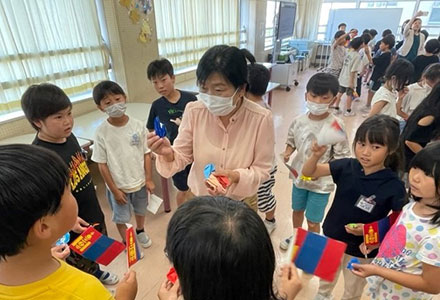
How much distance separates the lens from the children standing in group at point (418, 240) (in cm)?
88

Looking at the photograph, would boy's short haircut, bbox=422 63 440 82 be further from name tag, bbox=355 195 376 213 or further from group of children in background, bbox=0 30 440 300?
name tag, bbox=355 195 376 213

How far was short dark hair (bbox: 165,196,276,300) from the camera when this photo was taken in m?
0.50

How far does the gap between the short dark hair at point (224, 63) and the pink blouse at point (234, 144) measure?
166 millimetres

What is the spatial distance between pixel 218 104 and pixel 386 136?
28.0 inches

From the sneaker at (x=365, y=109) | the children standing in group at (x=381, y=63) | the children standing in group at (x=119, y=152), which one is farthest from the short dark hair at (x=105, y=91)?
the sneaker at (x=365, y=109)

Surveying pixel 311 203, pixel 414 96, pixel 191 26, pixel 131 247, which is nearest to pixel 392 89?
pixel 414 96

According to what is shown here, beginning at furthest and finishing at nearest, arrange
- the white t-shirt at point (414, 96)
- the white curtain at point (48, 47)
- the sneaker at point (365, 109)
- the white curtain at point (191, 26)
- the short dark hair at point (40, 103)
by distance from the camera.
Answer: the sneaker at point (365, 109) → the white curtain at point (191, 26) → the white t-shirt at point (414, 96) → the white curtain at point (48, 47) → the short dark hair at point (40, 103)

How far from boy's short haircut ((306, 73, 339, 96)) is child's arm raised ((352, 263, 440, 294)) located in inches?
38.1

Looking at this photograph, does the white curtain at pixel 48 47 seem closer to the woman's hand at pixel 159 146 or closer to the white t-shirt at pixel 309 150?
the woman's hand at pixel 159 146

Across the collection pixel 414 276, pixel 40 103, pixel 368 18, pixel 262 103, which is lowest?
pixel 414 276

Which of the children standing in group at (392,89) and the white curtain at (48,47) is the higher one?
the white curtain at (48,47)

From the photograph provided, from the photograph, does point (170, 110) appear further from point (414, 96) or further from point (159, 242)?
point (414, 96)

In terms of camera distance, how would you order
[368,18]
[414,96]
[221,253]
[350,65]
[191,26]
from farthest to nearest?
[368,18] < [350,65] < [191,26] < [414,96] < [221,253]

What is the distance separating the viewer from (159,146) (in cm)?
110
